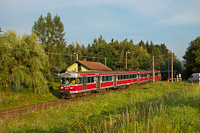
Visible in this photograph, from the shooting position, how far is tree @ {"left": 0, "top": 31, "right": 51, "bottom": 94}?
56.2 feet

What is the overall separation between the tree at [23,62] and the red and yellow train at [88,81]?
9.86 feet

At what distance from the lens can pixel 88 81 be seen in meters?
19.9

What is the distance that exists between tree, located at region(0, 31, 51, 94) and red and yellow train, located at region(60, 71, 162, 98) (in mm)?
3004

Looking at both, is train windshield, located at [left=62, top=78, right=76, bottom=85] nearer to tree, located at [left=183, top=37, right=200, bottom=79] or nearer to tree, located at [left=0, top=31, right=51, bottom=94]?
tree, located at [left=0, top=31, right=51, bottom=94]

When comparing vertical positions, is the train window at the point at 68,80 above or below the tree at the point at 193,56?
below

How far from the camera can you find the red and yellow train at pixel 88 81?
719 inches

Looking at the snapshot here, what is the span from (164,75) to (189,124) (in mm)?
40871

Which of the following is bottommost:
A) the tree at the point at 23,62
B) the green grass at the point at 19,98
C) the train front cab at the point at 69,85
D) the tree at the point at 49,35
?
the green grass at the point at 19,98

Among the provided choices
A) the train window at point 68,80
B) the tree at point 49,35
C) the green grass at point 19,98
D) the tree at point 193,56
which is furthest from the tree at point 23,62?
the tree at point 193,56

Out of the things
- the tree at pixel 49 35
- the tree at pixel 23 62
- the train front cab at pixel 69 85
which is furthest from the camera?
the tree at pixel 49 35

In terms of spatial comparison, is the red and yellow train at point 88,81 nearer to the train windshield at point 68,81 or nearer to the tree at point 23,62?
the train windshield at point 68,81

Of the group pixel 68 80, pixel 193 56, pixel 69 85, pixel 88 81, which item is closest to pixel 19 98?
pixel 69 85

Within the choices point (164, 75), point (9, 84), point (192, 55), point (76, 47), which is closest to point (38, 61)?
point (9, 84)

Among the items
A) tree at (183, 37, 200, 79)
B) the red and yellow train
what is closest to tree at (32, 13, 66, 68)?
the red and yellow train
